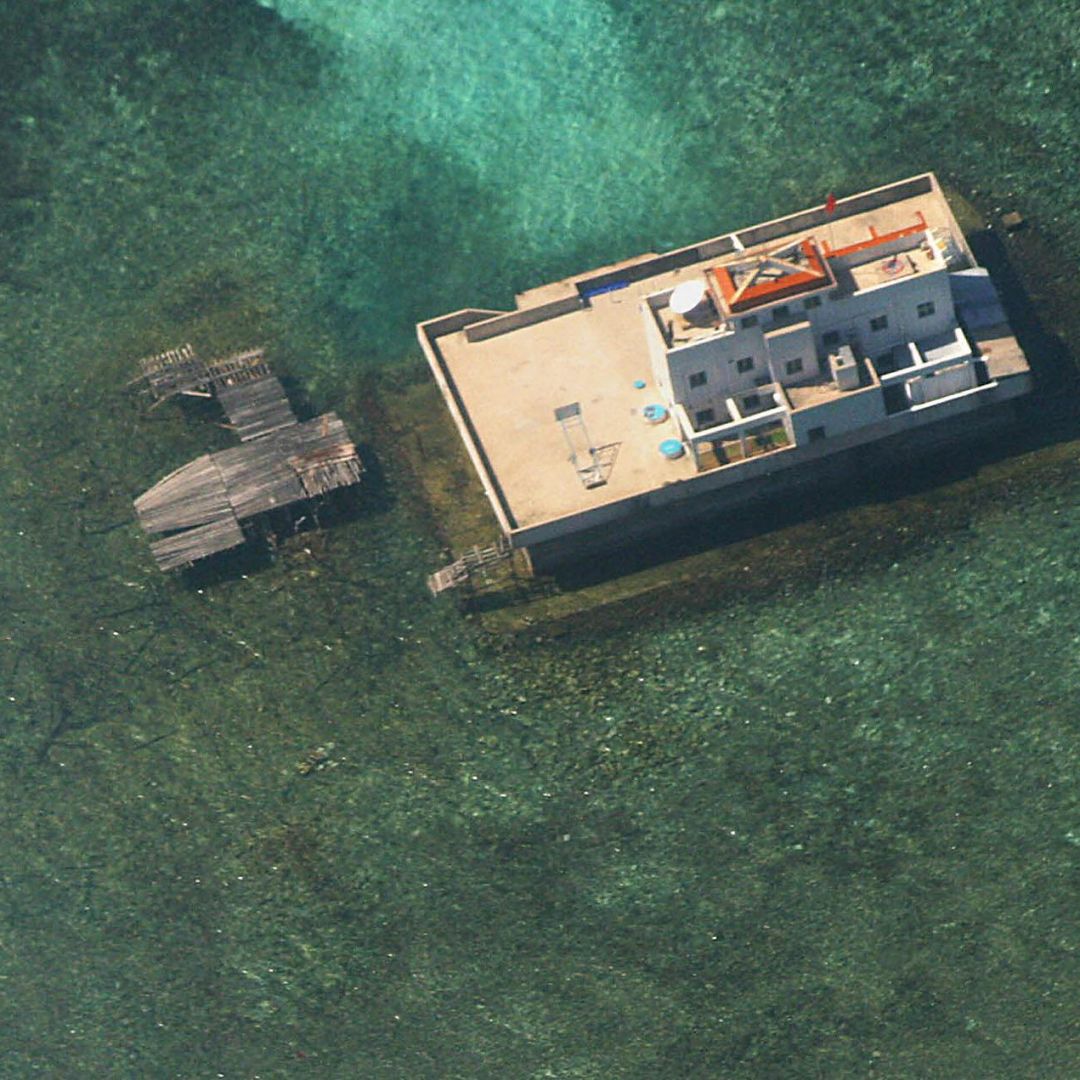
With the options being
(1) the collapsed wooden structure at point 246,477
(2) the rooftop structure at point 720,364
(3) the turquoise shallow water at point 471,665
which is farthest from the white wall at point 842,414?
(1) the collapsed wooden structure at point 246,477

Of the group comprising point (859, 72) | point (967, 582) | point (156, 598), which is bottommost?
point (967, 582)

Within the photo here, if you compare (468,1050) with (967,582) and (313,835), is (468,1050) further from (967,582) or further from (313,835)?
(967,582)

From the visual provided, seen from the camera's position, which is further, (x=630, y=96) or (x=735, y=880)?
(x=630, y=96)

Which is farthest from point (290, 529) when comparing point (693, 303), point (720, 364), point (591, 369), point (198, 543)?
point (693, 303)

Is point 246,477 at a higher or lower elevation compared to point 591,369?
higher

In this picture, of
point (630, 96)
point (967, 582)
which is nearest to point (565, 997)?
point (967, 582)

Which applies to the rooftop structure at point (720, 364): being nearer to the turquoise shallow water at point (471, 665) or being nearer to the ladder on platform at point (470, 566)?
the ladder on platform at point (470, 566)

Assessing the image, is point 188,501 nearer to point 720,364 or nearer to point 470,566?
point 470,566

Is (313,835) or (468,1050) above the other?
(313,835)
